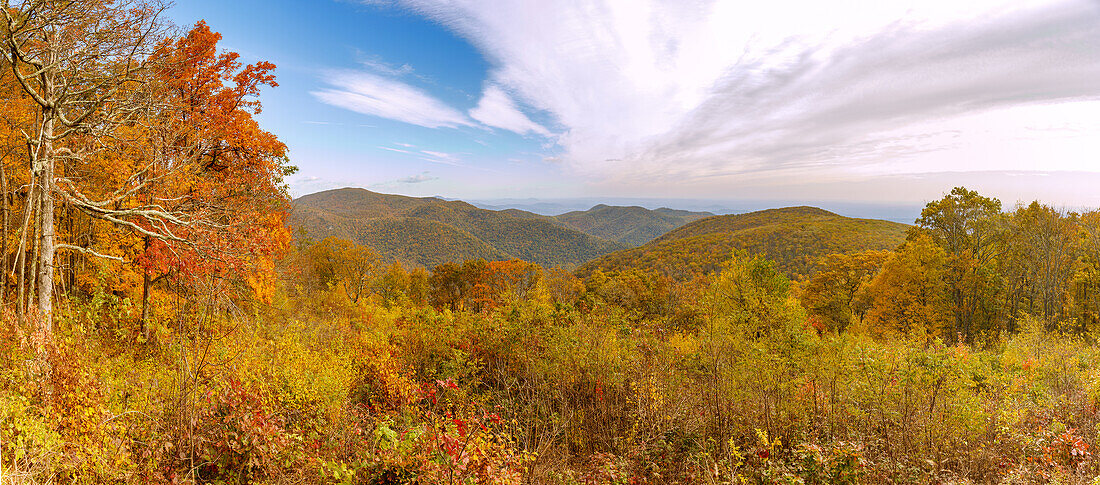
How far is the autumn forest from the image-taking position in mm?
4652

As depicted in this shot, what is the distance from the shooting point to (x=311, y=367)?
8.50 meters

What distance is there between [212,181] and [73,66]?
135 inches

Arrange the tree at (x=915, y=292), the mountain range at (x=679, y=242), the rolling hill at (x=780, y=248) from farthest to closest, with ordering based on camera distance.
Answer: the mountain range at (x=679, y=242)
the rolling hill at (x=780, y=248)
the tree at (x=915, y=292)

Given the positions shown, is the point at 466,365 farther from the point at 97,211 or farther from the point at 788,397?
the point at 97,211

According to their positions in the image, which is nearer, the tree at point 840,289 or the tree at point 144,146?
the tree at point 144,146

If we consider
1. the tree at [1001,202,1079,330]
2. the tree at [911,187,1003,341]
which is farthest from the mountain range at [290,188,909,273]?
the tree at [1001,202,1079,330]

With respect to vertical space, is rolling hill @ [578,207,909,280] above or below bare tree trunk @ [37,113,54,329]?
below

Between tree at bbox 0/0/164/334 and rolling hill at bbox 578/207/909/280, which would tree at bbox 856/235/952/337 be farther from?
rolling hill at bbox 578/207/909/280

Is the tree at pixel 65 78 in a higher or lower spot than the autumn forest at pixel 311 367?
higher

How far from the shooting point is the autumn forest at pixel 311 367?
183 inches

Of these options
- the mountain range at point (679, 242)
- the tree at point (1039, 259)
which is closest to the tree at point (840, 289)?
the tree at point (1039, 259)

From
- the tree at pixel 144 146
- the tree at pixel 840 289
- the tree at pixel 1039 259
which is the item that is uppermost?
the tree at pixel 144 146

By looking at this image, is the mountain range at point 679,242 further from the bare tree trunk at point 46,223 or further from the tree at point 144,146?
the bare tree trunk at point 46,223

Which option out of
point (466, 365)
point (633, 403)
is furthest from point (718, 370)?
point (466, 365)
